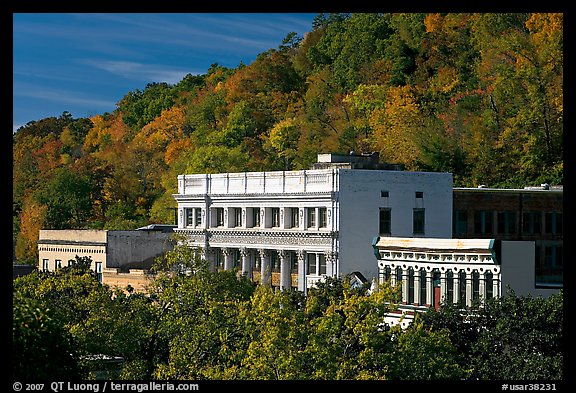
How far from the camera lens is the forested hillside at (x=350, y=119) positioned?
3516 inches

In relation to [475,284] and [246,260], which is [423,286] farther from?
A: [246,260]

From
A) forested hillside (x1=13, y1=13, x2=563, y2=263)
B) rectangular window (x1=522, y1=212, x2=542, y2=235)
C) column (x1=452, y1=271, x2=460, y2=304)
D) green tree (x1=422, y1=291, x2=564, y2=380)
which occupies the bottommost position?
green tree (x1=422, y1=291, x2=564, y2=380)

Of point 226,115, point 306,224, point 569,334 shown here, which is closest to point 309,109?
point 226,115

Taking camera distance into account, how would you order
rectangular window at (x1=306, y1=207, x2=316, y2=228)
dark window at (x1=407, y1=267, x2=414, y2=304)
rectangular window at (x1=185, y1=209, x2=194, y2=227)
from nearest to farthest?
1. dark window at (x1=407, y1=267, x2=414, y2=304)
2. rectangular window at (x1=306, y1=207, x2=316, y2=228)
3. rectangular window at (x1=185, y1=209, x2=194, y2=227)

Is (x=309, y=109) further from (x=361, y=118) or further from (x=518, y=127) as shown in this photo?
(x=518, y=127)

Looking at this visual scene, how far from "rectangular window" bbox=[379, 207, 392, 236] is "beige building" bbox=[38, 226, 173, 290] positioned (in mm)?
20773

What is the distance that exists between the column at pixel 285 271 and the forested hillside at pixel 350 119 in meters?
16.8

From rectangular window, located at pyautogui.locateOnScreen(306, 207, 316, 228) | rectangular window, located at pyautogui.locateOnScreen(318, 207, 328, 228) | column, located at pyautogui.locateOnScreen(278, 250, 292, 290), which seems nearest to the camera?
rectangular window, located at pyautogui.locateOnScreen(318, 207, 328, 228)

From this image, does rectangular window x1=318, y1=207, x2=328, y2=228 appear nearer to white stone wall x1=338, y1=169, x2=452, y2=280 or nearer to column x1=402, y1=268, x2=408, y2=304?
white stone wall x1=338, y1=169, x2=452, y2=280

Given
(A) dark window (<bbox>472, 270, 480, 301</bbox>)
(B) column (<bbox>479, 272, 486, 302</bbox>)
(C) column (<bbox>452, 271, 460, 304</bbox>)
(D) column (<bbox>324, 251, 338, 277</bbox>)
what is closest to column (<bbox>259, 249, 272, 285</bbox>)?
(D) column (<bbox>324, 251, 338, 277</bbox>)

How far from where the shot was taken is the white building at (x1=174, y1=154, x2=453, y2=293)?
7306 cm

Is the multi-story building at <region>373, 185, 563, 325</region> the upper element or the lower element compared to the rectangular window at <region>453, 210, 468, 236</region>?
lower

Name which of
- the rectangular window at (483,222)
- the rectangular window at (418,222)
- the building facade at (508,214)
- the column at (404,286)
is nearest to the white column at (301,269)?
the rectangular window at (418,222)

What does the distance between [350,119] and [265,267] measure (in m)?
31.8
